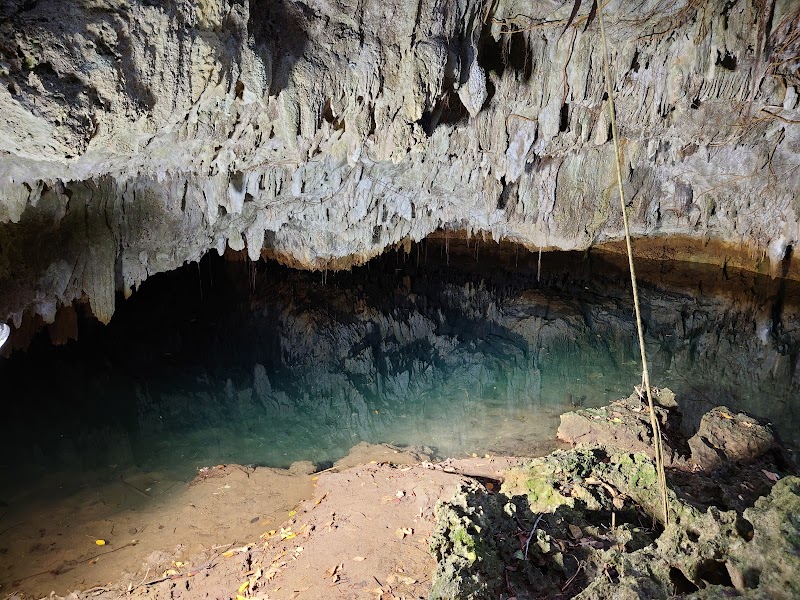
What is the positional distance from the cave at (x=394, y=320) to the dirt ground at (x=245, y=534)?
0.09 feet

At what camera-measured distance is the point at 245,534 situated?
13.3 ft

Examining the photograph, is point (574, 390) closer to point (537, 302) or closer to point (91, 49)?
point (537, 302)

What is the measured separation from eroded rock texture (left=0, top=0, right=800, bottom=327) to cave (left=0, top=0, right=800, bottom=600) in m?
0.04

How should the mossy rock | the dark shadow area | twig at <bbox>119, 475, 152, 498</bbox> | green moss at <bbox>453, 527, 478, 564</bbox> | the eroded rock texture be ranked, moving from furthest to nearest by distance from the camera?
twig at <bbox>119, 475, 152, 498</bbox> → the dark shadow area → the eroded rock texture → green moss at <bbox>453, 527, 478, 564</bbox> → the mossy rock

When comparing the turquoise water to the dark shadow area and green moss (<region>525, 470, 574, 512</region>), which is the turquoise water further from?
the dark shadow area

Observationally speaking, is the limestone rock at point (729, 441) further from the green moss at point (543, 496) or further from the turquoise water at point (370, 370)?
the turquoise water at point (370, 370)

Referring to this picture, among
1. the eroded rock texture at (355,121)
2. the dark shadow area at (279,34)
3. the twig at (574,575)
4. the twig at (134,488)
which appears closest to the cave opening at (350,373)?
the twig at (134,488)

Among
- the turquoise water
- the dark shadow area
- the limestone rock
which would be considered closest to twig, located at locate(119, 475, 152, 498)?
the turquoise water

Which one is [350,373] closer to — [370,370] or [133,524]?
[370,370]

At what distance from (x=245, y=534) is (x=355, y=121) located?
4302mm

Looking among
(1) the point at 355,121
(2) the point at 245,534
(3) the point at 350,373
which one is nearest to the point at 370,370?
(3) the point at 350,373

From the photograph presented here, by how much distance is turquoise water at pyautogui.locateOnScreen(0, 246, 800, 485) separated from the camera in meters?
6.07

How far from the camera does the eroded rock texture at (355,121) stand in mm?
3301

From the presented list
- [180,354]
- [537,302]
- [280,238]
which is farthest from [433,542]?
[280,238]
